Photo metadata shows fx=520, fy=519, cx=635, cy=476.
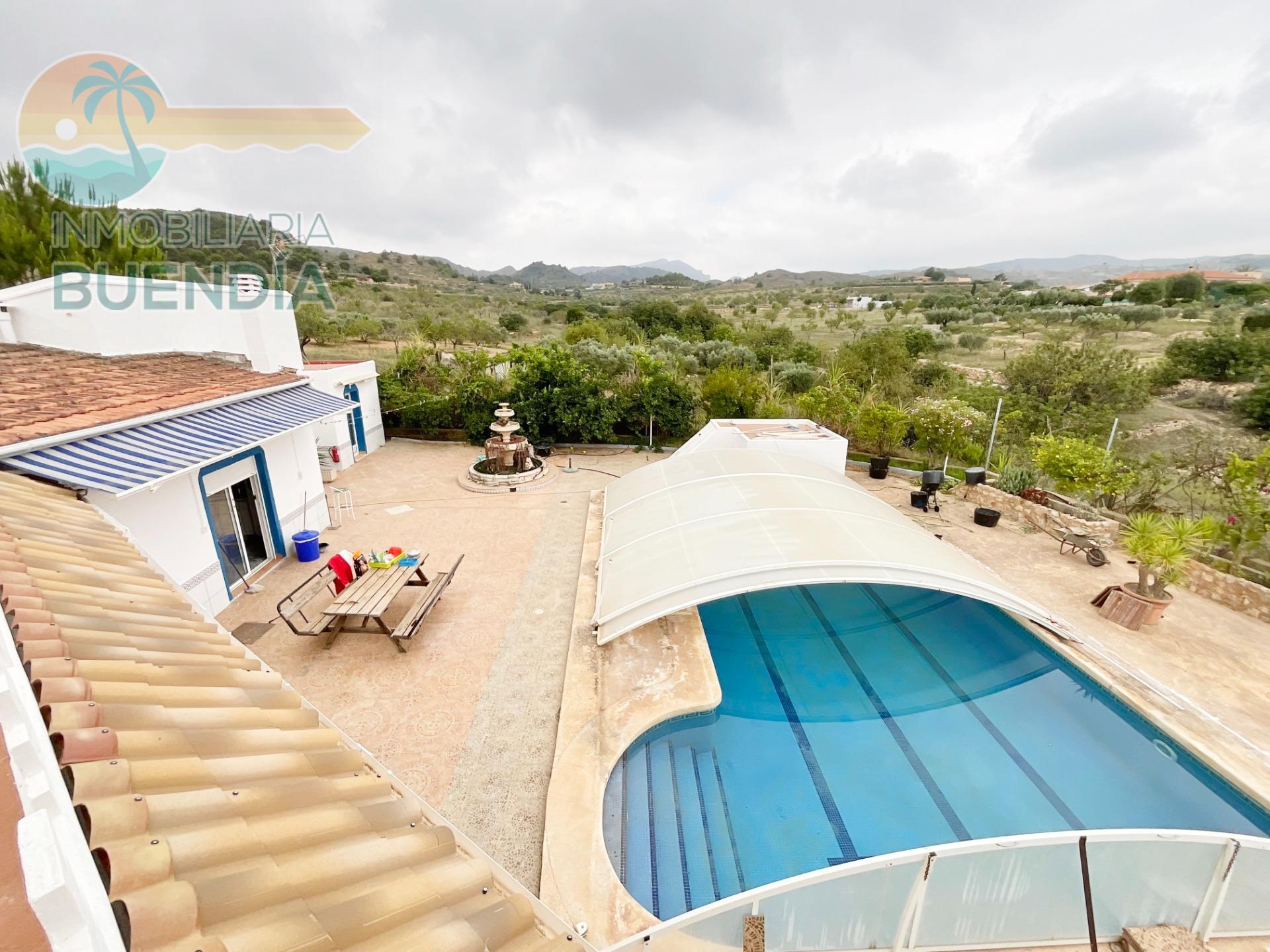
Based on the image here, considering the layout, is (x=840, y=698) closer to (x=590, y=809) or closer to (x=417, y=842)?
(x=590, y=809)

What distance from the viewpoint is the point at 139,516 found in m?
7.20

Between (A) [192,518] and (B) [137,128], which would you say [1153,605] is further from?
(B) [137,128]

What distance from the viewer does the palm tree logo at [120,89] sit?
11430 mm

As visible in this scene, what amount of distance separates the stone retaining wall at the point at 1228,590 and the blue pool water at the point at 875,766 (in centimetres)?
430

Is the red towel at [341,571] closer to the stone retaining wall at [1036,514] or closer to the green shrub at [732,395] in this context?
the green shrub at [732,395]

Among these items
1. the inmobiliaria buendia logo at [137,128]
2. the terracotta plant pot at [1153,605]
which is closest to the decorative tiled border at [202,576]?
→ the inmobiliaria buendia logo at [137,128]

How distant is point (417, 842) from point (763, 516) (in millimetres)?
7332

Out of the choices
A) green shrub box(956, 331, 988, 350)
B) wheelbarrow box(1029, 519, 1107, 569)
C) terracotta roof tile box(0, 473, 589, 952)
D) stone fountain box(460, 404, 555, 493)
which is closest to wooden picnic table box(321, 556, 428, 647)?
terracotta roof tile box(0, 473, 589, 952)

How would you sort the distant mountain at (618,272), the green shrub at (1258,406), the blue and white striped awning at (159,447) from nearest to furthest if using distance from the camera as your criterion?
the blue and white striped awning at (159,447) < the green shrub at (1258,406) < the distant mountain at (618,272)

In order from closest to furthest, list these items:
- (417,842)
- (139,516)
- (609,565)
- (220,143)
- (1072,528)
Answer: (417,842)
(139,516)
(609,565)
(1072,528)
(220,143)

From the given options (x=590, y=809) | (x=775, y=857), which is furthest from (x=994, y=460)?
(x=590, y=809)

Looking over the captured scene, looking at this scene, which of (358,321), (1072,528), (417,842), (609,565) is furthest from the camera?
(358,321)

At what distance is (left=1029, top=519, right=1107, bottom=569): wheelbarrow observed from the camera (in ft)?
34.8

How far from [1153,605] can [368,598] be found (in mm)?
12639
